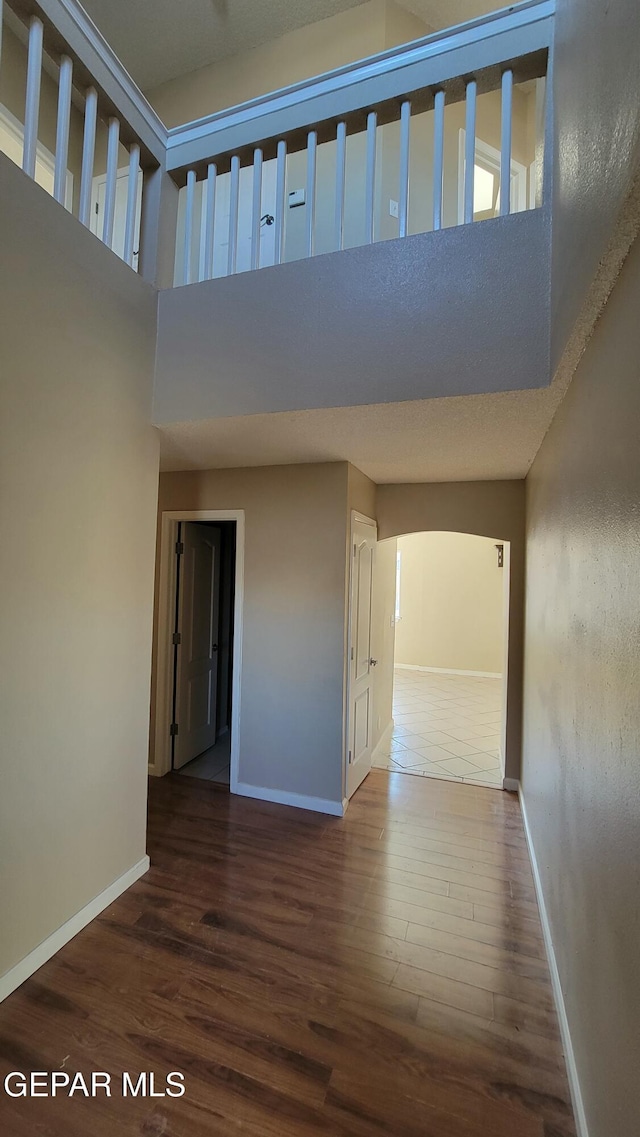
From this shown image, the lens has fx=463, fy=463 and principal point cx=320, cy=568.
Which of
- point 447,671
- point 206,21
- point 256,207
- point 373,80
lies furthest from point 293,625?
point 447,671

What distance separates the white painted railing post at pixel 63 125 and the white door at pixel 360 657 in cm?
230

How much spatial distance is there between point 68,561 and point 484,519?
2.99m

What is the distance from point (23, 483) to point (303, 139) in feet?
7.09

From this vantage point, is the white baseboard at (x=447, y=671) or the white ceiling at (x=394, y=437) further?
the white baseboard at (x=447, y=671)

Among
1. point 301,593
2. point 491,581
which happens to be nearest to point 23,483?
point 301,593

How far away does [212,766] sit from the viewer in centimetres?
392

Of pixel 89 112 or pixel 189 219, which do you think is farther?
pixel 189 219

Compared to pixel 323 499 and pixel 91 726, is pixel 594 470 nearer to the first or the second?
pixel 323 499

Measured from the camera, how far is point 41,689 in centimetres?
187

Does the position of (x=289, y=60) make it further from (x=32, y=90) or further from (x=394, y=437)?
(x=394, y=437)

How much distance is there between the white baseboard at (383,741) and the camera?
4228mm

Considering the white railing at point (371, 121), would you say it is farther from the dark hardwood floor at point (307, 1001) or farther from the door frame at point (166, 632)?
the dark hardwood floor at point (307, 1001)

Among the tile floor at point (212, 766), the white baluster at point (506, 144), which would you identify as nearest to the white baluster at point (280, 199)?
the white baluster at point (506, 144)

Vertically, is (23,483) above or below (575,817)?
above
